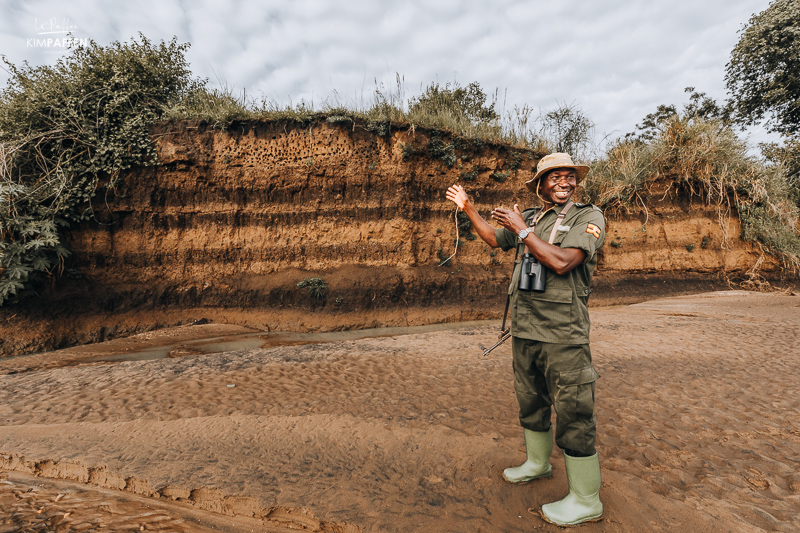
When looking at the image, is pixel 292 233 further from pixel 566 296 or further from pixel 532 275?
pixel 566 296

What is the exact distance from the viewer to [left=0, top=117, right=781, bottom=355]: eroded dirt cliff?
27.3 feet

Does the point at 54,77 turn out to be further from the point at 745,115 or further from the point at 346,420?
the point at 745,115

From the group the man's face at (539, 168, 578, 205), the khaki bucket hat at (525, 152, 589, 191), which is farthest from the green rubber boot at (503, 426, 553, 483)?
the khaki bucket hat at (525, 152, 589, 191)

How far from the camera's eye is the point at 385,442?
278 centimetres

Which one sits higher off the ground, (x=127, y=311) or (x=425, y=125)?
(x=425, y=125)

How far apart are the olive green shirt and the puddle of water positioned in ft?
17.5

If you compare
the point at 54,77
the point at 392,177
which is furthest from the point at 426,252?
the point at 54,77

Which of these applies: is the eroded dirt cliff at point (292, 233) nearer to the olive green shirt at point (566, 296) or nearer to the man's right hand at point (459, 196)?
the man's right hand at point (459, 196)

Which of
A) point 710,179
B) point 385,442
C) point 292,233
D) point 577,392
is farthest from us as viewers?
point 710,179

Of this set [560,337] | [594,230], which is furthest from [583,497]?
[594,230]

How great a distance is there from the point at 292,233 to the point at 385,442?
278 inches

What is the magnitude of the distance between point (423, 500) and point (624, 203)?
11.3 meters

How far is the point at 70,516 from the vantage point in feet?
5.97

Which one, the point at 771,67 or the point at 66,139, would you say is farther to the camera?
the point at 771,67
